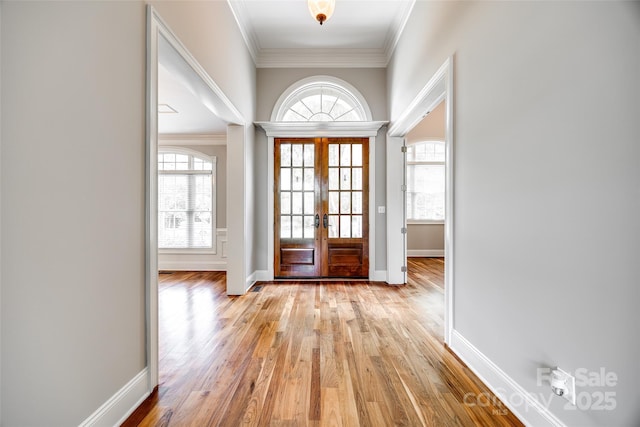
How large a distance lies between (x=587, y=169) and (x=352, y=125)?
3602 mm

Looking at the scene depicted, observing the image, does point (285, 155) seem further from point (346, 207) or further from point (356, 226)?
point (356, 226)

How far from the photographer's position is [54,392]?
3.90ft

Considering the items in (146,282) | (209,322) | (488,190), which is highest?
(488,190)

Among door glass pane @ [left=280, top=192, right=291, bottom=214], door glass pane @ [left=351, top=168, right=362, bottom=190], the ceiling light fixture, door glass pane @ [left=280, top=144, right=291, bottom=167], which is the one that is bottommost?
door glass pane @ [left=280, top=192, right=291, bottom=214]

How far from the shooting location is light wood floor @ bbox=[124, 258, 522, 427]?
1.61m

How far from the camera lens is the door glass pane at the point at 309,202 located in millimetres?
4809

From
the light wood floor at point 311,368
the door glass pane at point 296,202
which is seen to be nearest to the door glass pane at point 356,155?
the door glass pane at point 296,202

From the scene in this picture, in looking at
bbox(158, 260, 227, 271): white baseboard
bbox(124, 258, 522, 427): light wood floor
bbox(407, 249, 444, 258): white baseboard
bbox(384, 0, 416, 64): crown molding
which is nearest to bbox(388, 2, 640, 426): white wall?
bbox(124, 258, 522, 427): light wood floor

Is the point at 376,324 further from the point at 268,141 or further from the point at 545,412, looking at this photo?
the point at 268,141

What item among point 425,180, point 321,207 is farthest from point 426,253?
point 321,207

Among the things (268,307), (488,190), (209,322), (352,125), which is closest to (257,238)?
(268,307)

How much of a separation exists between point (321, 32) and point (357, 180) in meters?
2.13

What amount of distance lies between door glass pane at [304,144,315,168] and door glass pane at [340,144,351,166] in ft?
1.50

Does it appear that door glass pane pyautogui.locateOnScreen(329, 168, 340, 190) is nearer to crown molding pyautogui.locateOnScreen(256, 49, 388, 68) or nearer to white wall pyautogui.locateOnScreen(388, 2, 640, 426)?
crown molding pyautogui.locateOnScreen(256, 49, 388, 68)
